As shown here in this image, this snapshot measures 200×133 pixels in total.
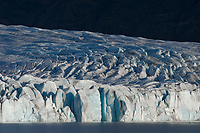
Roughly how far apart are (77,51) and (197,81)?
7.37 metres

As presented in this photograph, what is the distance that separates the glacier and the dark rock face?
43.6 metres

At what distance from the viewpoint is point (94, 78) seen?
27531 millimetres

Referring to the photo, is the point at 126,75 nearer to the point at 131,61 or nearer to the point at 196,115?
the point at 131,61

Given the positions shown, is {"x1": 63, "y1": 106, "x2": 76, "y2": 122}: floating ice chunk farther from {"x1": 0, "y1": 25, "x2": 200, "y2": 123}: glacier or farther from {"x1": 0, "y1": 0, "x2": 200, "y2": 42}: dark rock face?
{"x1": 0, "y1": 0, "x2": 200, "y2": 42}: dark rock face

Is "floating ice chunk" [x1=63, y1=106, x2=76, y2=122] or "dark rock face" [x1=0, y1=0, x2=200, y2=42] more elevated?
"dark rock face" [x1=0, y1=0, x2=200, y2=42]

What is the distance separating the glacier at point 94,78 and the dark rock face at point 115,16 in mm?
43588

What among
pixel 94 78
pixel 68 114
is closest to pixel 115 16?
pixel 94 78

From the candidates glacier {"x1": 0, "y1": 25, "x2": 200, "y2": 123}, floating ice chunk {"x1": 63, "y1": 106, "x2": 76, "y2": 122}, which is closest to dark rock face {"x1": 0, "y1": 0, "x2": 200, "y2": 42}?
glacier {"x1": 0, "y1": 25, "x2": 200, "y2": 123}

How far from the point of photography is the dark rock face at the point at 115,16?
261ft

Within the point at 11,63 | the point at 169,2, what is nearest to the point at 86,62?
the point at 11,63

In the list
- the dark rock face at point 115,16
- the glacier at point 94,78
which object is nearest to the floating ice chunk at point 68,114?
the glacier at point 94,78

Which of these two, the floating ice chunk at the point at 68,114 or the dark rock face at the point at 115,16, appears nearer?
the floating ice chunk at the point at 68,114

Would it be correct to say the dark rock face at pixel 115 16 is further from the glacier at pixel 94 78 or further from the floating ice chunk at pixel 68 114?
the floating ice chunk at pixel 68 114

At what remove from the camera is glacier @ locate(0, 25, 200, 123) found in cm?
2186
